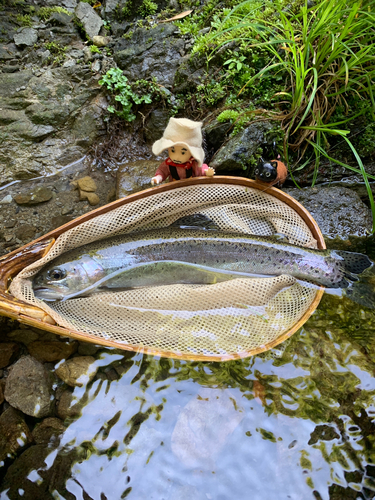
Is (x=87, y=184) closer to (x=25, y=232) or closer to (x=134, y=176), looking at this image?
(x=134, y=176)

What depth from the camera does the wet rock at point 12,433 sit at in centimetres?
222

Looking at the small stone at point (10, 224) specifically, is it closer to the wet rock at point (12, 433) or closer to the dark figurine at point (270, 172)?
the wet rock at point (12, 433)

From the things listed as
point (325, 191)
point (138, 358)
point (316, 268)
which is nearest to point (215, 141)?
point (325, 191)

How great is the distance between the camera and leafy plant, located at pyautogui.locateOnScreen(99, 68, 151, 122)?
4.29m

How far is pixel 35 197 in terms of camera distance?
396 centimetres

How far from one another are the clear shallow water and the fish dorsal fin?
1.34m

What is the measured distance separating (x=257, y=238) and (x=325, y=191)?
3.97ft

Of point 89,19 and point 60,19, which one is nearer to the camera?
point 60,19

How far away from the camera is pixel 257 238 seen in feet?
9.61

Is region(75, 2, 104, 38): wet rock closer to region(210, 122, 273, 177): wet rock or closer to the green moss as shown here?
the green moss

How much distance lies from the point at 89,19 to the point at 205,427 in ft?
19.4

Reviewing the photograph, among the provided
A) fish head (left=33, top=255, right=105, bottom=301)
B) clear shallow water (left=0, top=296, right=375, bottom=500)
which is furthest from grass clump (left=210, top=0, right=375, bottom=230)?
fish head (left=33, top=255, right=105, bottom=301)

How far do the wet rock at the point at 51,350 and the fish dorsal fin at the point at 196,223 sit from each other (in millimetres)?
1539

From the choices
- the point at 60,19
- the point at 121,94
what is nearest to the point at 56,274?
the point at 121,94
